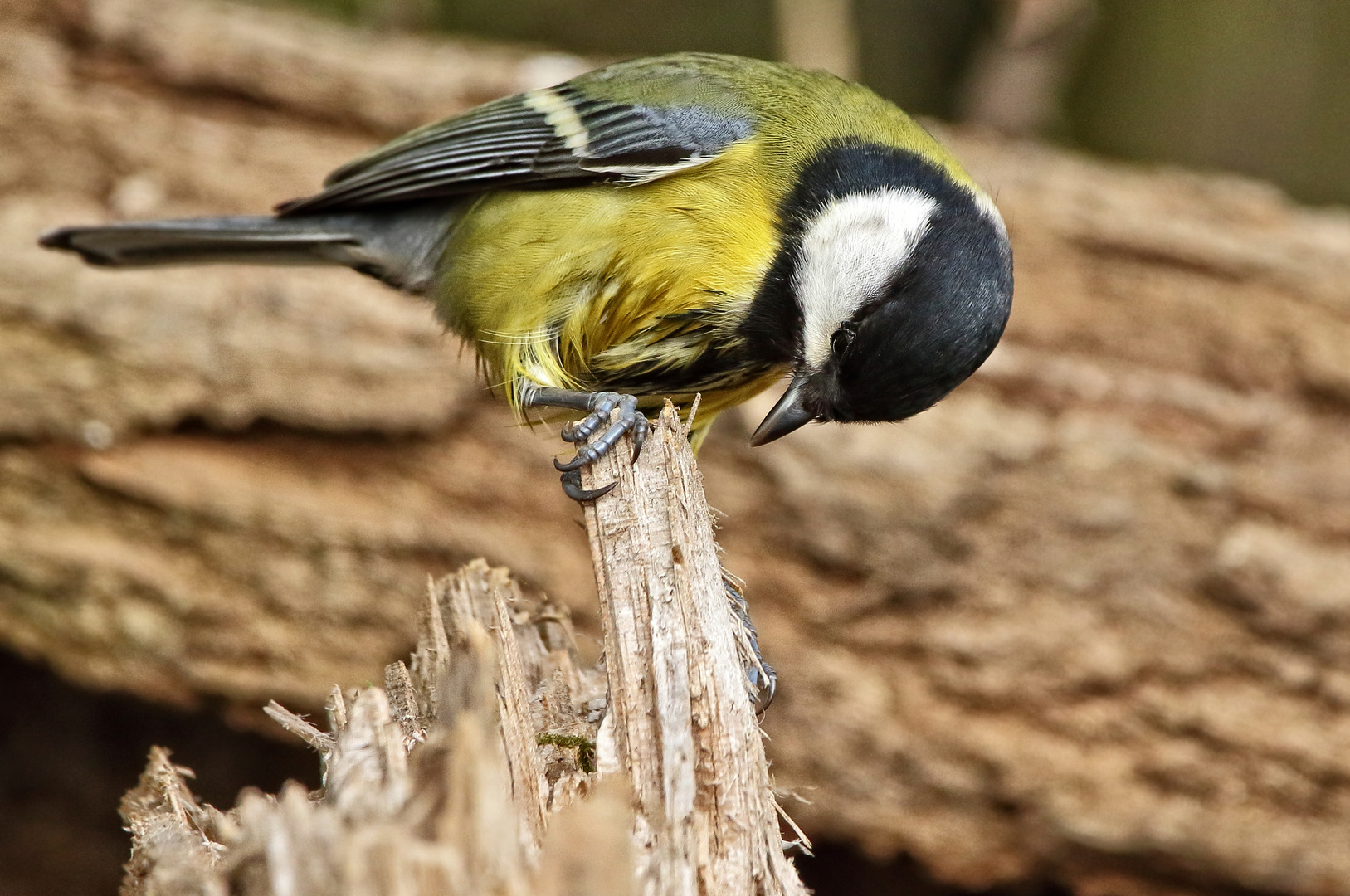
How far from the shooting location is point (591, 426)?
8.71ft

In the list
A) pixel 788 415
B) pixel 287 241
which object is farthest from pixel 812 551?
pixel 287 241

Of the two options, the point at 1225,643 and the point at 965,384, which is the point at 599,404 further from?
the point at 1225,643

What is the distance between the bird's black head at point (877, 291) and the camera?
2.58 meters

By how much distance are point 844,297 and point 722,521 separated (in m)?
1.50

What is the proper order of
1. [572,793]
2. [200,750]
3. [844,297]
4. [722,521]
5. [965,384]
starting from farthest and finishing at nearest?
1. [200,750]
2. [965,384]
3. [722,521]
4. [844,297]
5. [572,793]

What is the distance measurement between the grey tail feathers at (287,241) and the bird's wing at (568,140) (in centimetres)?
6

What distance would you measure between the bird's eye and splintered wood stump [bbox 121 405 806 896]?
539 millimetres

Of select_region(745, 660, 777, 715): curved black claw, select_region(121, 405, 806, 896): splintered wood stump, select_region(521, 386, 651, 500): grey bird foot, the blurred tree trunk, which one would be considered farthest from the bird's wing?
the blurred tree trunk

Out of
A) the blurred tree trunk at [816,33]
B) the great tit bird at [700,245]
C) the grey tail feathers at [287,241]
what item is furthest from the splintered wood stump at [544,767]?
the blurred tree trunk at [816,33]

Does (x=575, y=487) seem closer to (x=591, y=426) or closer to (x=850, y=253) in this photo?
(x=591, y=426)

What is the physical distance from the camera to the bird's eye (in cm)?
267

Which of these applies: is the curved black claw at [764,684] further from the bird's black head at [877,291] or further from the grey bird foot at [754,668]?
the bird's black head at [877,291]

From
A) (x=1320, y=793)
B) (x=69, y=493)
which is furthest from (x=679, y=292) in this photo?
(x=1320, y=793)

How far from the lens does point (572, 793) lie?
194cm
